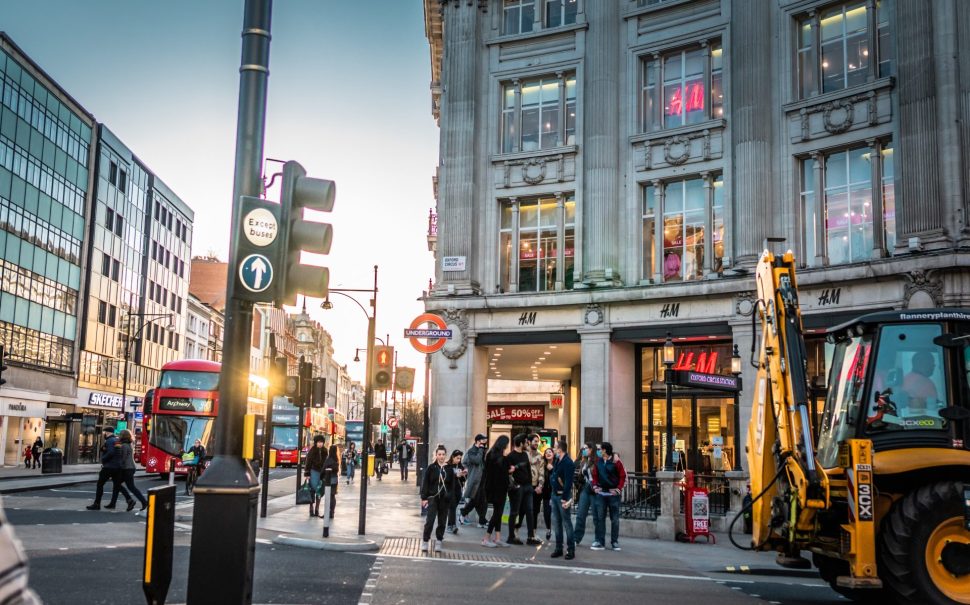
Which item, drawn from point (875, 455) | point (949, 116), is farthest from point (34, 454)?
point (875, 455)

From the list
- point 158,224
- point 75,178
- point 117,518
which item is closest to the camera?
point 117,518

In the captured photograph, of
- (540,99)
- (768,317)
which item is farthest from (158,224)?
(768,317)

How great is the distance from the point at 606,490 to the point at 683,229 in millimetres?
13006

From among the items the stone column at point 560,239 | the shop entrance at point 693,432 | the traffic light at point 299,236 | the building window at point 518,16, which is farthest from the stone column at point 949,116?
the traffic light at point 299,236

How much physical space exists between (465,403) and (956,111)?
16.1 meters

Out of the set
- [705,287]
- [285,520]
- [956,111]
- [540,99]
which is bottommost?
[285,520]

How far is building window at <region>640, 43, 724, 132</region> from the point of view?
1073 inches

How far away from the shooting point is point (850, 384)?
392 inches

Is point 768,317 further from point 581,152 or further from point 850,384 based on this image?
point 581,152

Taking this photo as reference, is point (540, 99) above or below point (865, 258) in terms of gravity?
above

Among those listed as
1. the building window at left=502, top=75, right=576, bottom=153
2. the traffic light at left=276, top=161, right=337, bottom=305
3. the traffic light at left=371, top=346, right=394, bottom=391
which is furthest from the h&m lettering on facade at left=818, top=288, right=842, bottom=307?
the traffic light at left=276, top=161, right=337, bottom=305

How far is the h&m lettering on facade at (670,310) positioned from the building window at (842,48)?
6.95 meters

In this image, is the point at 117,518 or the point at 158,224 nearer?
the point at 117,518

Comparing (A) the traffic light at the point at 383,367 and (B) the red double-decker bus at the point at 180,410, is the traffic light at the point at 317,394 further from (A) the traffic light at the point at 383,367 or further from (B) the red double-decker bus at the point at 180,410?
(B) the red double-decker bus at the point at 180,410
